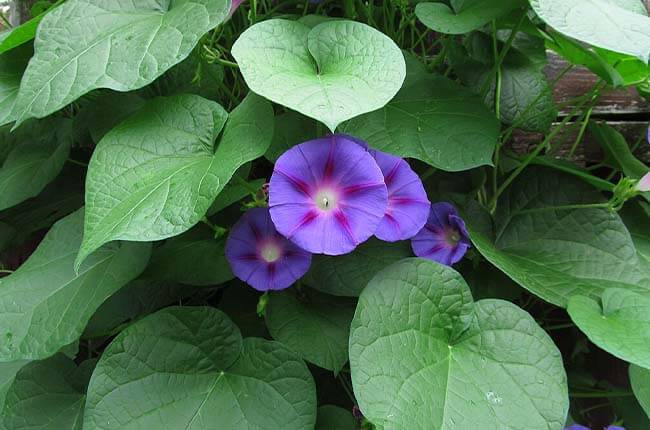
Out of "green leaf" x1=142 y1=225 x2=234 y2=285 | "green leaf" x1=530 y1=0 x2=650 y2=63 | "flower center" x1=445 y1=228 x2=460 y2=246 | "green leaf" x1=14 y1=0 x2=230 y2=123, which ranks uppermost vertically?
"green leaf" x1=14 y1=0 x2=230 y2=123

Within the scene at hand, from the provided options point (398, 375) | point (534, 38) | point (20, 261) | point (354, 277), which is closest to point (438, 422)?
point (398, 375)

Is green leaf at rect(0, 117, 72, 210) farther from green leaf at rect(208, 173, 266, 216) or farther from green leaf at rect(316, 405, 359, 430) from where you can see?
green leaf at rect(316, 405, 359, 430)

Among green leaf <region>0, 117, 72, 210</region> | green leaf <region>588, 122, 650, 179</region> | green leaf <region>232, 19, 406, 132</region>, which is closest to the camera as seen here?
green leaf <region>232, 19, 406, 132</region>

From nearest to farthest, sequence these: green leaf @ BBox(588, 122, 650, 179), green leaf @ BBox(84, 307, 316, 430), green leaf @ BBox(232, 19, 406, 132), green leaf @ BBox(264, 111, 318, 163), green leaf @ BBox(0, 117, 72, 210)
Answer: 1. green leaf @ BBox(232, 19, 406, 132)
2. green leaf @ BBox(84, 307, 316, 430)
3. green leaf @ BBox(264, 111, 318, 163)
4. green leaf @ BBox(0, 117, 72, 210)
5. green leaf @ BBox(588, 122, 650, 179)

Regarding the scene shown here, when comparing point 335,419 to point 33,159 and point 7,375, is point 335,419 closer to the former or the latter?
point 7,375

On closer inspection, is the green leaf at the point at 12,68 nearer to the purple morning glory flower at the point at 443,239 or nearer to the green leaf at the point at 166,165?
the green leaf at the point at 166,165

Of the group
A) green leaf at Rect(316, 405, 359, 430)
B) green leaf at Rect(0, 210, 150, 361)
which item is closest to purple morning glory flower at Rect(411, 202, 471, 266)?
green leaf at Rect(316, 405, 359, 430)

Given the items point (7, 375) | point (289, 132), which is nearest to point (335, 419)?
point (289, 132)

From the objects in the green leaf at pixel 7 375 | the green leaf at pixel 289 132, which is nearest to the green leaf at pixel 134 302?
the green leaf at pixel 7 375
